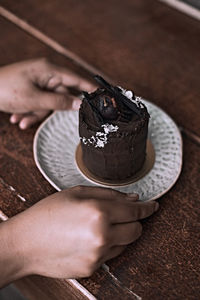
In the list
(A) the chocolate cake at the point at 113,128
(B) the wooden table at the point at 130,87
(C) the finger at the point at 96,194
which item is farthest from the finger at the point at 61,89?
(C) the finger at the point at 96,194

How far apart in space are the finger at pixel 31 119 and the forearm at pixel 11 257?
1.02 feet

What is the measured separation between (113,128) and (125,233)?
7.9 inches

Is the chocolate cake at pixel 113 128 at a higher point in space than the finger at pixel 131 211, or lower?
higher

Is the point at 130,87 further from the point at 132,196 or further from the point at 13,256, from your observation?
the point at 13,256

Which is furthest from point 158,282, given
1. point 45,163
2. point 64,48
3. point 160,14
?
point 160,14

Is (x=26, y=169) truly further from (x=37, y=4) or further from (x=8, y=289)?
(x=37, y=4)

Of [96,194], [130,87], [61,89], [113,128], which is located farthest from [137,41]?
[96,194]

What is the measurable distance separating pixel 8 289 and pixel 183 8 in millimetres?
1037

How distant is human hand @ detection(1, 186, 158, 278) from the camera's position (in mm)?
683

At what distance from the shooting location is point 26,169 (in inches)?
36.0

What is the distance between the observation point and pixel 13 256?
73cm

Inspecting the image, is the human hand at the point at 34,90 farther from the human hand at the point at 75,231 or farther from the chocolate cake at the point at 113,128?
the human hand at the point at 75,231

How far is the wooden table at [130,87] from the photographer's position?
2.41ft

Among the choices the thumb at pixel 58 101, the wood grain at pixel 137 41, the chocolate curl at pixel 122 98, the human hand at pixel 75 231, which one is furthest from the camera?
the wood grain at pixel 137 41
